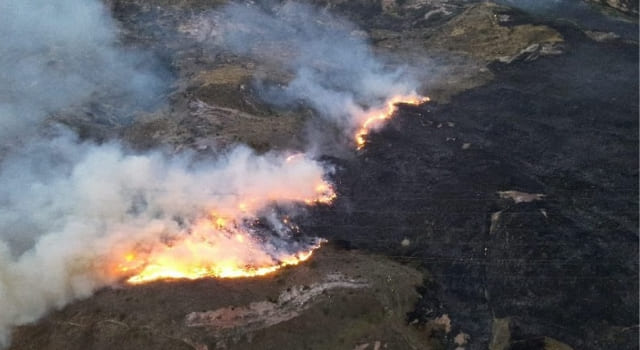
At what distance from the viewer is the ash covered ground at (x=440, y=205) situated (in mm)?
23031

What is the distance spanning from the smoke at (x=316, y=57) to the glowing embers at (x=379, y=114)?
19.7 inches

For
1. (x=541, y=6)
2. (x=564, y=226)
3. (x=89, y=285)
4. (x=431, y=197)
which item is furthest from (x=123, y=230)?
(x=541, y=6)

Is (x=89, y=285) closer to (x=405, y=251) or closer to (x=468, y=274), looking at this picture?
(x=405, y=251)

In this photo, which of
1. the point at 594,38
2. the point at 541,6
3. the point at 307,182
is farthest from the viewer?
the point at 541,6

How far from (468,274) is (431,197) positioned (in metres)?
5.67

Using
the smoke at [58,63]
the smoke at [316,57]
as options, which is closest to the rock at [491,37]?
the smoke at [316,57]

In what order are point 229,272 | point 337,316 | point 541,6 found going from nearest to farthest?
point 337,316, point 229,272, point 541,6

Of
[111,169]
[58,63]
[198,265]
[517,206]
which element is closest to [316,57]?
[58,63]

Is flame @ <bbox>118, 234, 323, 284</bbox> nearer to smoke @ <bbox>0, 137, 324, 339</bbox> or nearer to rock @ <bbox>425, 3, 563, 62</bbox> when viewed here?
smoke @ <bbox>0, 137, 324, 339</bbox>

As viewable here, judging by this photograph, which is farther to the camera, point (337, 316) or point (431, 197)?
point (431, 197)

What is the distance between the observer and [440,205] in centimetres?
2980

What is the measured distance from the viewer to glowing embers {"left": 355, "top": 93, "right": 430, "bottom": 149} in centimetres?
3824

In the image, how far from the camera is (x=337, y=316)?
921 inches

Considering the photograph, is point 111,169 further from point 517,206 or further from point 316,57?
point 316,57
